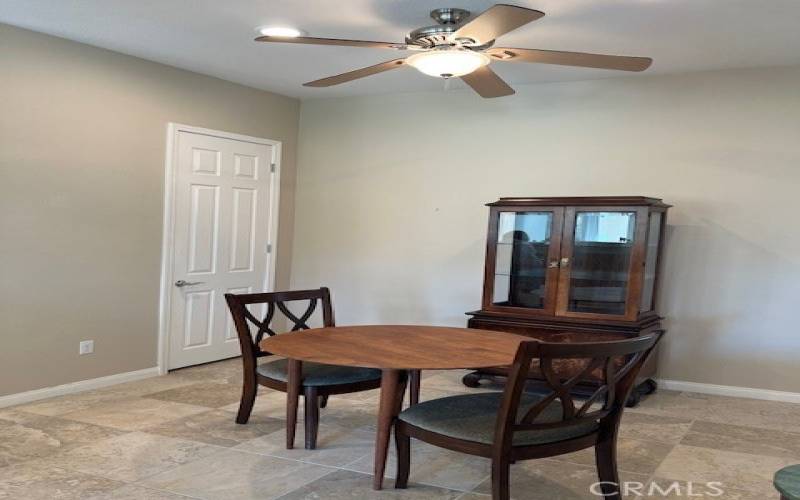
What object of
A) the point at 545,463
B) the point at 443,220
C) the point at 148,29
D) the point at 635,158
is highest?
the point at 148,29

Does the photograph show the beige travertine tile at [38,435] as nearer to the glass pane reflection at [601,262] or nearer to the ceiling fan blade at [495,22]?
the ceiling fan blade at [495,22]

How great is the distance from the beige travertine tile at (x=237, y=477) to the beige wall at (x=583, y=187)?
2.69 metres

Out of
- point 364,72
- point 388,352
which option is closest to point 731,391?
point 388,352

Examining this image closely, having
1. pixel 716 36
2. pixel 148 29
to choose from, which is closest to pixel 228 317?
Result: pixel 148 29

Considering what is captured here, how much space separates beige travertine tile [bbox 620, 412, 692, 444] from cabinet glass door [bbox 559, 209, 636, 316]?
2.31 feet

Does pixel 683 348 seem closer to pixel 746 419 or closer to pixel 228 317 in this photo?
pixel 746 419

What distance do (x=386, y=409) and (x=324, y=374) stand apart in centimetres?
68

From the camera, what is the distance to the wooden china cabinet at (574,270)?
4.45 meters

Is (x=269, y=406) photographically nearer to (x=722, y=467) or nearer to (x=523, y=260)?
(x=523, y=260)

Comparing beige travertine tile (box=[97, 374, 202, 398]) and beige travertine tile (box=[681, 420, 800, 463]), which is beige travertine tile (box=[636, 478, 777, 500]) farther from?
beige travertine tile (box=[97, 374, 202, 398])

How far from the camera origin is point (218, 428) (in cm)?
368

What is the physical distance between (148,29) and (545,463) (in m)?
3.30

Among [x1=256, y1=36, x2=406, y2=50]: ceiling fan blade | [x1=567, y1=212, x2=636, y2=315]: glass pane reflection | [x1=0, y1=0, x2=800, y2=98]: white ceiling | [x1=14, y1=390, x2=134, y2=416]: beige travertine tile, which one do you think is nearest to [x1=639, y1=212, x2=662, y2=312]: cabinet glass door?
[x1=567, y1=212, x2=636, y2=315]: glass pane reflection

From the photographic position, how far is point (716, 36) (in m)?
3.86
